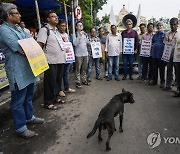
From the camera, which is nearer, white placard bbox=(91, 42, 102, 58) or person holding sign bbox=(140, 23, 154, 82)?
person holding sign bbox=(140, 23, 154, 82)

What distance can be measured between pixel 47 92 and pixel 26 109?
0.99 meters

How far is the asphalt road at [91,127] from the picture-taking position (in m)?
3.45

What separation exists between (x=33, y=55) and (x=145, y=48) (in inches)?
183

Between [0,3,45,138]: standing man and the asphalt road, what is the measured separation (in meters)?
0.34

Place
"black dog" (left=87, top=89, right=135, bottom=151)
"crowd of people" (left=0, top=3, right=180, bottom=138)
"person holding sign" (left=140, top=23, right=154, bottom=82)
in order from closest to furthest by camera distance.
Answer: "black dog" (left=87, top=89, right=135, bottom=151)
"crowd of people" (left=0, top=3, right=180, bottom=138)
"person holding sign" (left=140, top=23, right=154, bottom=82)

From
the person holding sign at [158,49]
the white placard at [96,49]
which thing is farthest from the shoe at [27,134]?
the white placard at [96,49]

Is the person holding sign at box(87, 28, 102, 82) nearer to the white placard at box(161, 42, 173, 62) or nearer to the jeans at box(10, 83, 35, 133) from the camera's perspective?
the white placard at box(161, 42, 173, 62)

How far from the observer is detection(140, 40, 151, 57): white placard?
7305mm

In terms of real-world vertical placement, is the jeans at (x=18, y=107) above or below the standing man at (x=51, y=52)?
below

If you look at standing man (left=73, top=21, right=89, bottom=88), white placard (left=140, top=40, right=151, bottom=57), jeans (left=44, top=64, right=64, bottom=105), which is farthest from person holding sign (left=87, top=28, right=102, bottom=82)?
jeans (left=44, top=64, right=64, bottom=105)

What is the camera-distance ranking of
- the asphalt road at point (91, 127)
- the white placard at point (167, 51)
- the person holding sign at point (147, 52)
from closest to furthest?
1. the asphalt road at point (91, 127)
2. the white placard at point (167, 51)
3. the person holding sign at point (147, 52)

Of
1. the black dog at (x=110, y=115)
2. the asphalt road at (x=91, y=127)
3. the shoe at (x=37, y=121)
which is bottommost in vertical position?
the asphalt road at (x=91, y=127)

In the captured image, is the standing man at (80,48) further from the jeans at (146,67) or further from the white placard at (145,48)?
the jeans at (146,67)

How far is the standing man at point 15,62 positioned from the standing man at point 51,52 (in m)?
0.94
